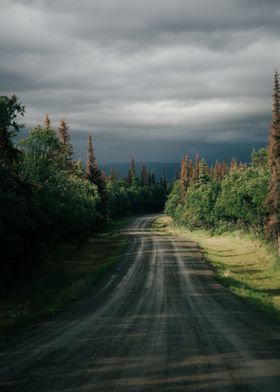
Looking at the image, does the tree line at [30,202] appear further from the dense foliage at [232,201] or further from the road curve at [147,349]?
the dense foliage at [232,201]

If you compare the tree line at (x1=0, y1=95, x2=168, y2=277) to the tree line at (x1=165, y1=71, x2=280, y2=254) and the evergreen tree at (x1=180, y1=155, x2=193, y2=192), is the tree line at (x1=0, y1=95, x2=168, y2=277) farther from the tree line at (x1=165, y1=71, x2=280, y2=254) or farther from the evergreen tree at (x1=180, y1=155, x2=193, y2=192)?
the evergreen tree at (x1=180, y1=155, x2=193, y2=192)

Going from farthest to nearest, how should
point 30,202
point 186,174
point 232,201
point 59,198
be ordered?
1. point 186,174
2. point 232,201
3. point 59,198
4. point 30,202

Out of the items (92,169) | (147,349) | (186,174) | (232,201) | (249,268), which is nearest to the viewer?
(147,349)

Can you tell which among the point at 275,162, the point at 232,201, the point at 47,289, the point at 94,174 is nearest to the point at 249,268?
the point at 275,162

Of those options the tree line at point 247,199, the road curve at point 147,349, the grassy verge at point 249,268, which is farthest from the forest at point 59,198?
the road curve at point 147,349

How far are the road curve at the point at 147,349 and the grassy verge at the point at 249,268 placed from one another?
2029 mm

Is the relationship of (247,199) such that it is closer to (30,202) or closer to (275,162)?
(275,162)

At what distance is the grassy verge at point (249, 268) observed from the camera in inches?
888

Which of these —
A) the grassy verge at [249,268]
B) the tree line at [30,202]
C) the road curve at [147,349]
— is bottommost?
the grassy verge at [249,268]

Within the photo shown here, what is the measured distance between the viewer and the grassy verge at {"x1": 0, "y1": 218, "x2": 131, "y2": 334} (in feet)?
58.4

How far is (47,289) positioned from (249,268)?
2138 centimetres

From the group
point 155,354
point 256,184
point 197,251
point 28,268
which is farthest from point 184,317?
point 256,184

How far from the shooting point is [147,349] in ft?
35.6

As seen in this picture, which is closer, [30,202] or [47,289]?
[30,202]
